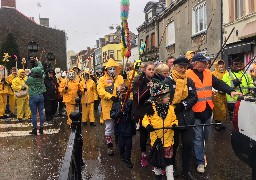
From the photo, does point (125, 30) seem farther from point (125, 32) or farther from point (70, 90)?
point (70, 90)

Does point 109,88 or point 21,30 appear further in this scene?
point 21,30

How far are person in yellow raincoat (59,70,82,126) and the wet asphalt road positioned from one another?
1.31 m

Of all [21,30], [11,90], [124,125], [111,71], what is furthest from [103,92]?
[21,30]

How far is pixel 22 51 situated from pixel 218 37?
2013cm

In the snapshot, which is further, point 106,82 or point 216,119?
point 216,119

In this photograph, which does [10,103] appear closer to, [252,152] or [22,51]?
[252,152]

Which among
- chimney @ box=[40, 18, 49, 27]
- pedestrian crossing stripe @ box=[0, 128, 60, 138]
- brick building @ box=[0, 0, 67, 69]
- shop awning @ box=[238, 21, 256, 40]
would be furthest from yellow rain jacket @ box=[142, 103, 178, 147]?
chimney @ box=[40, 18, 49, 27]

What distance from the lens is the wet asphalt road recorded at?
5531 millimetres

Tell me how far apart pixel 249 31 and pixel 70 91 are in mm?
9134

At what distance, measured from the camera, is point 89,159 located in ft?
21.5

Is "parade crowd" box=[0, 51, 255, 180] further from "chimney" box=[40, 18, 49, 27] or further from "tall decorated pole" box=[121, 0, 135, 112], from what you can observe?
"chimney" box=[40, 18, 49, 27]

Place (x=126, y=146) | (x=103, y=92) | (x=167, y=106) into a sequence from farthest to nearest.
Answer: (x=103, y=92)
(x=126, y=146)
(x=167, y=106)

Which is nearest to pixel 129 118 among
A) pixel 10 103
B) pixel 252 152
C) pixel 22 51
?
pixel 252 152

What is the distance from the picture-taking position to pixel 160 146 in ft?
15.1
